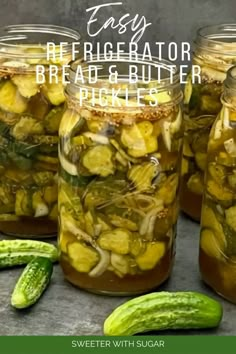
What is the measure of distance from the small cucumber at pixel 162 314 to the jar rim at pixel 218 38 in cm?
37

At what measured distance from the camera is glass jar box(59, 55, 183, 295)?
1.01 m

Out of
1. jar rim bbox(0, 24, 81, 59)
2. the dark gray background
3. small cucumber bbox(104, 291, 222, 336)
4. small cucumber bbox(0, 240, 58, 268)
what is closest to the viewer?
small cucumber bbox(104, 291, 222, 336)

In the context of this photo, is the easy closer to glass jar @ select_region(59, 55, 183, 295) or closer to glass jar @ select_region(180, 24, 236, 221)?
glass jar @ select_region(180, 24, 236, 221)

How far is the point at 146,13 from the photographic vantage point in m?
1.40

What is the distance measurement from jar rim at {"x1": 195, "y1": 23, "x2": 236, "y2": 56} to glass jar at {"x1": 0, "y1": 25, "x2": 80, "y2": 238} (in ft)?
0.58

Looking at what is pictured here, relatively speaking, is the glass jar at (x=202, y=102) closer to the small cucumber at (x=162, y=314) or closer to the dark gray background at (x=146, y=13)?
the dark gray background at (x=146, y=13)

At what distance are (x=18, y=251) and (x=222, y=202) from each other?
0.28 m

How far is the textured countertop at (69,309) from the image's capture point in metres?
1.00

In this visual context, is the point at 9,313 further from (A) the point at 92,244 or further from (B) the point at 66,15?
(B) the point at 66,15

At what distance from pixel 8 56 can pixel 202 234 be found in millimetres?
343

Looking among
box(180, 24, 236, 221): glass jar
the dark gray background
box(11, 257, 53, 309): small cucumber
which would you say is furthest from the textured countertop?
the dark gray background

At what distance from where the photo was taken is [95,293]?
108 cm

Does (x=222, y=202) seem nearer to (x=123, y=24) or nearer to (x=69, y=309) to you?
Answer: (x=69, y=309)

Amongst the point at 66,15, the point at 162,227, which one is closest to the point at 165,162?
the point at 162,227
